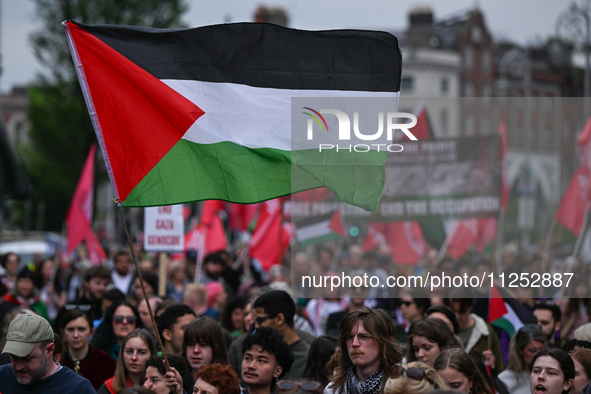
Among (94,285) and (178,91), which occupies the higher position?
(178,91)

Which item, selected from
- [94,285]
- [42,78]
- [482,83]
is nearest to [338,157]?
[94,285]

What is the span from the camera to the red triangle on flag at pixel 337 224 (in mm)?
10539

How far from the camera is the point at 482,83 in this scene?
71.9 meters

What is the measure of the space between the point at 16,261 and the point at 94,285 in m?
3.99

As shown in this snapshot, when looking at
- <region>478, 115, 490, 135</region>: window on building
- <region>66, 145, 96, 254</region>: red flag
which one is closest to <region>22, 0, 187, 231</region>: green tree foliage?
<region>66, 145, 96, 254</region>: red flag

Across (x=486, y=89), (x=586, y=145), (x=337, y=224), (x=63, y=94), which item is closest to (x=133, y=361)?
(x=337, y=224)

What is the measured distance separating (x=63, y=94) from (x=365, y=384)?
38.8 meters

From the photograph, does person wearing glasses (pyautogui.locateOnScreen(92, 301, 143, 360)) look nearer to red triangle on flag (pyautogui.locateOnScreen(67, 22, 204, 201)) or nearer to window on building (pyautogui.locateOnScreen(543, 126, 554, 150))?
red triangle on flag (pyautogui.locateOnScreen(67, 22, 204, 201))

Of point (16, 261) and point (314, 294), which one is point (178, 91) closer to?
point (314, 294)

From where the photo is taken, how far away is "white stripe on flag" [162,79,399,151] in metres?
5.53

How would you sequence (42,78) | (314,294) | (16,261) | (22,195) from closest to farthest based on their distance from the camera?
(22,195), (314,294), (16,261), (42,78)

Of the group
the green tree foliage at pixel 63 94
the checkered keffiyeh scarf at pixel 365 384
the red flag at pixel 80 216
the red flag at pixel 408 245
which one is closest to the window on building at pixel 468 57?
the green tree foliage at pixel 63 94

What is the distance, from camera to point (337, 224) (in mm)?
10719

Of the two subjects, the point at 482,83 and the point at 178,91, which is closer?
the point at 178,91
